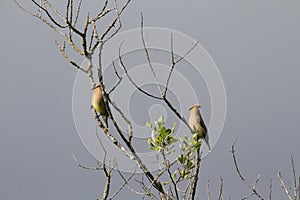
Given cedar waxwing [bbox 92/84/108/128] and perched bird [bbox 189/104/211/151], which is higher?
cedar waxwing [bbox 92/84/108/128]

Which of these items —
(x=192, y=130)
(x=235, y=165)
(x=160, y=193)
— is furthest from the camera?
(x=235, y=165)

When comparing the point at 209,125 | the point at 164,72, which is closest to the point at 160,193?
the point at 209,125

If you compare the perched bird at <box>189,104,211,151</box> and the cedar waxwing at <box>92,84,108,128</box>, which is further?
the cedar waxwing at <box>92,84,108,128</box>

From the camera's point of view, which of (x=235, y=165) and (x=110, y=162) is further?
(x=235, y=165)

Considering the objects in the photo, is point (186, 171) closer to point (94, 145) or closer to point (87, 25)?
point (94, 145)

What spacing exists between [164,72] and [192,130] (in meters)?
0.47

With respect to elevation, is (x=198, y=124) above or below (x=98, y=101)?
below

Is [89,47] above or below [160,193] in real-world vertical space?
above

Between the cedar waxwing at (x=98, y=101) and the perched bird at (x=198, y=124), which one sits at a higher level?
the cedar waxwing at (x=98, y=101)

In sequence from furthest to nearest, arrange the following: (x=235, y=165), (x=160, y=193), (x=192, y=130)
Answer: (x=235, y=165)
(x=192, y=130)
(x=160, y=193)

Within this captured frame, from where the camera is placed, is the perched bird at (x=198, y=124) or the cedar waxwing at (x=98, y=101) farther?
the cedar waxwing at (x=98, y=101)

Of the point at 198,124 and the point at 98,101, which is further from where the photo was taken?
the point at 98,101

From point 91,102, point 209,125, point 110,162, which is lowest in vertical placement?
point 110,162

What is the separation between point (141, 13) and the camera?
3195mm
